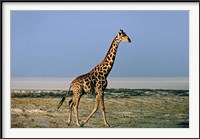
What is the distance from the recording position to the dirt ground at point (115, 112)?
32.8 ft

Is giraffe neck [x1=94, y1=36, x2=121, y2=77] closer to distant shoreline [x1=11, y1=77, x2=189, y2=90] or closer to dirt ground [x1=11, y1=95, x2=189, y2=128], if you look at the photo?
distant shoreline [x1=11, y1=77, x2=189, y2=90]

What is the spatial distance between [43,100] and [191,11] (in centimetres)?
268

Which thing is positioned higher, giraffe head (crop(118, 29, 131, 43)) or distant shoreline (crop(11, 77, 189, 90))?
giraffe head (crop(118, 29, 131, 43))

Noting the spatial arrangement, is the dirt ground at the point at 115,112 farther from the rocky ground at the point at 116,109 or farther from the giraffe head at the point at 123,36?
the giraffe head at the point at 123,36

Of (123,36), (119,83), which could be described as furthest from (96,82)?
(123,36)

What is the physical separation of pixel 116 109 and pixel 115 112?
0.19 ft

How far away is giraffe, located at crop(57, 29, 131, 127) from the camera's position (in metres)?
10.0

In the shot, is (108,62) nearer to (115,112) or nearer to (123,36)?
(123,36)

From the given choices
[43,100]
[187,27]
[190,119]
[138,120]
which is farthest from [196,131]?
[43,100]

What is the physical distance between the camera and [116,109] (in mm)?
10117

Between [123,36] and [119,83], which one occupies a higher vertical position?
[123,36]

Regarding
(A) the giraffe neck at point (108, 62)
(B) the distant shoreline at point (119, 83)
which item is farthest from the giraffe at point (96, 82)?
(B) the distant shoreline at point (119, 83)

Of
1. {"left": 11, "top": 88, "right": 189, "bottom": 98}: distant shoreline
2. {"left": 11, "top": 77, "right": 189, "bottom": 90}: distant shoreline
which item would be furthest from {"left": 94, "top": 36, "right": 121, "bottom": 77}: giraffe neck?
{"left": 11, "top": 88, "right": 189, "bottom": 98}: distant shoreline

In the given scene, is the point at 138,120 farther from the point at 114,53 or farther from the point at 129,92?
the point at 114,53
